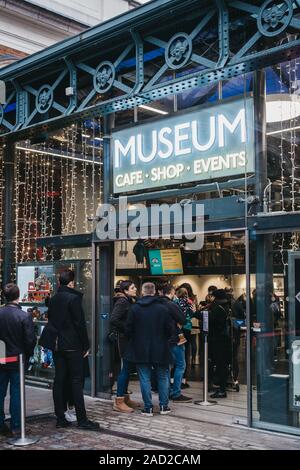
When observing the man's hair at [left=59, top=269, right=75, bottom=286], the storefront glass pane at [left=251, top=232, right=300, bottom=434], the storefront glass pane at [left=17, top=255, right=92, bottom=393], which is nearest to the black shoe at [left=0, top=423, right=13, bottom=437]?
the man's hair at [left=59, top=269, right=75, bottom=286]

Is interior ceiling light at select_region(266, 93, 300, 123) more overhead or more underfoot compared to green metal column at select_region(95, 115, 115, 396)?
more overhead

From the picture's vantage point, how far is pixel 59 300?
7676 mm

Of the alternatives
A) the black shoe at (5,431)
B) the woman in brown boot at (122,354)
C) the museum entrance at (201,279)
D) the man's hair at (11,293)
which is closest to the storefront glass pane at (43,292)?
the museum entrance at (201,279)

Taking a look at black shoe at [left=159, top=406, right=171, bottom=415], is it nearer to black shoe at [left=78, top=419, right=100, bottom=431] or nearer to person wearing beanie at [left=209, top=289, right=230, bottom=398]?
black shoe at [left=78, top=419, right=100, bottom=431]

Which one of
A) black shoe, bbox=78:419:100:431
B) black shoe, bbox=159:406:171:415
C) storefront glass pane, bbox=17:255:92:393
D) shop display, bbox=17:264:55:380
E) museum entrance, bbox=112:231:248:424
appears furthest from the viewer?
shop display, bbox=17:264:55:380

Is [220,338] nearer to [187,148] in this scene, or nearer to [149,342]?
[149,342]

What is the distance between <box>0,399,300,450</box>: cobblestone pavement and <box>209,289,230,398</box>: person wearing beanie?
1.55 m

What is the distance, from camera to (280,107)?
8.09 metres

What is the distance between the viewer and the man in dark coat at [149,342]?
8.06 meters

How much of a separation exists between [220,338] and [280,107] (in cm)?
369

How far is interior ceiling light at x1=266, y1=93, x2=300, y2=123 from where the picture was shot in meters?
8.06

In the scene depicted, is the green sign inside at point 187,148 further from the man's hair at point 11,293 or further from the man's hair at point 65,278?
the man's hair at point 11,293
